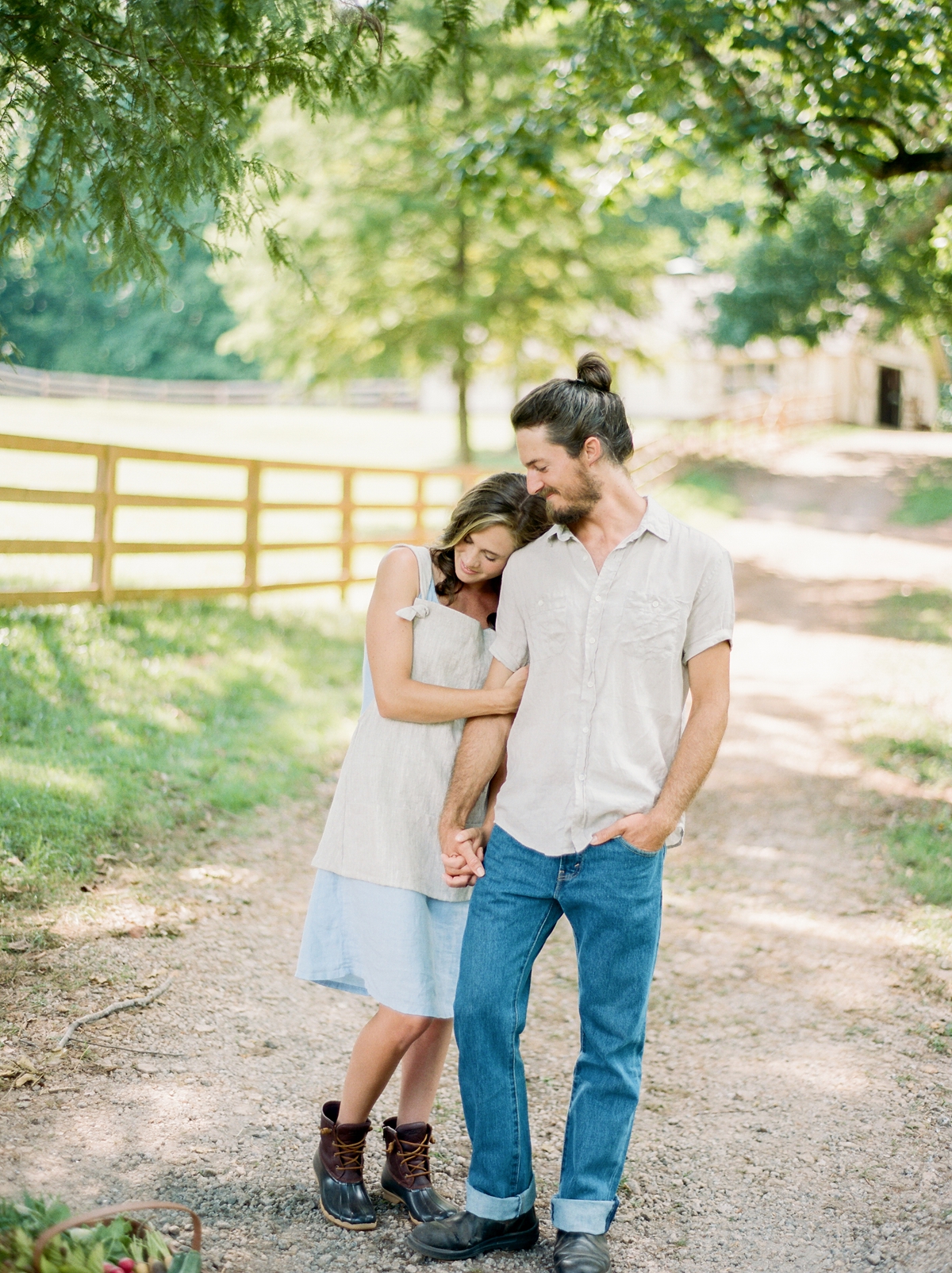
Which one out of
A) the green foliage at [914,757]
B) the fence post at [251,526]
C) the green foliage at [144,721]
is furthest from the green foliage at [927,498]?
the green foliage at [144,721]

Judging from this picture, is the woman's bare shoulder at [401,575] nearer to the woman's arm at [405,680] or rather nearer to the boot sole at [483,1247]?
the woman's arm at [405,680]

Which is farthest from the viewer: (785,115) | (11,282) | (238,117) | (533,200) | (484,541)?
(11,282)

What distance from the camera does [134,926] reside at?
4.69m

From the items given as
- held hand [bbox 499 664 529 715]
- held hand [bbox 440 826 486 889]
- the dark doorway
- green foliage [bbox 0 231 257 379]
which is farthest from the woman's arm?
green foliage [bbox 0 231 257 379]

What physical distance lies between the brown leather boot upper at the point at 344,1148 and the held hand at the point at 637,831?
1.04m

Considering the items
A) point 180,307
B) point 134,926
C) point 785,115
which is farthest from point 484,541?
point 180,307

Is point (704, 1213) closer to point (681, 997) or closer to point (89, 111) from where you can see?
point (681, 997)

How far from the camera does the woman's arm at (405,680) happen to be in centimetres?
302

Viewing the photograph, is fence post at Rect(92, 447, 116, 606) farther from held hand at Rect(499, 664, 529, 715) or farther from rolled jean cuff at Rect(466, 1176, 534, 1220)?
rolled jean cuff at Rect(466, 1176, 534, 1220)

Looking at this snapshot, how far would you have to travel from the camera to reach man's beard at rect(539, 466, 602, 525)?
2.93m

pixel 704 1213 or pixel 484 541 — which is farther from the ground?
pixel 484 541

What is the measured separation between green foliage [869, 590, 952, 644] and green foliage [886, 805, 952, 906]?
205 inches

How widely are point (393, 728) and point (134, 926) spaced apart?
2.16m

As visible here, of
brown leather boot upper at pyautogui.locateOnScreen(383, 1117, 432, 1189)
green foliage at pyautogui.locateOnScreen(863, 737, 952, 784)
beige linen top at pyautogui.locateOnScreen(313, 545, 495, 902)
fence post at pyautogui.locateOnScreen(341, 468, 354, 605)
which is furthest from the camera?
fence post at pyautogui.locateOnScreen(341, 468, 354, 605)
